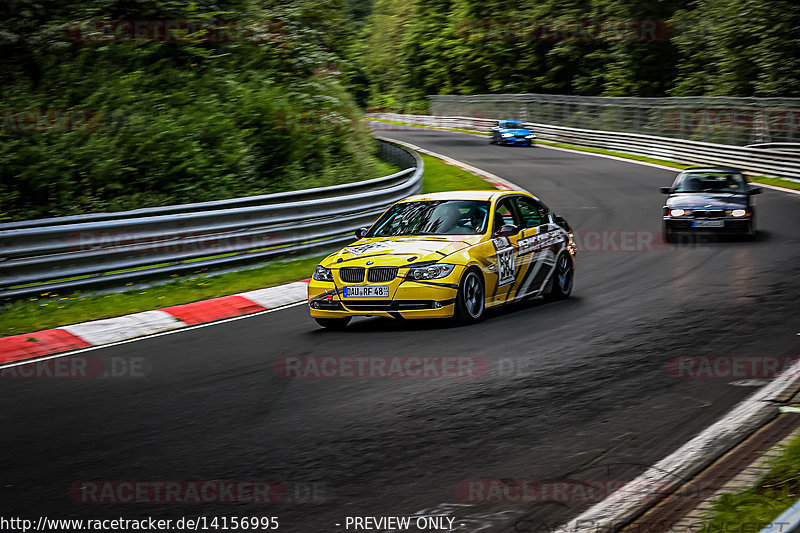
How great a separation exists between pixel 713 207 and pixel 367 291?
10126 mm

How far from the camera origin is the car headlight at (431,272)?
32.7 feet

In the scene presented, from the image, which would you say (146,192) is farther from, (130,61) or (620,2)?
(620,2)

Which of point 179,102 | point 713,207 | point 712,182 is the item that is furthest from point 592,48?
point 179,102

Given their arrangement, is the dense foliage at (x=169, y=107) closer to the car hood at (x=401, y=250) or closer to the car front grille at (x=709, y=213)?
the car hood at (x=401, y=250)

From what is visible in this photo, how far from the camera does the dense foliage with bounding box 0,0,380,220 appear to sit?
16.5 m

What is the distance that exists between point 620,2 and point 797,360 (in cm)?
4543

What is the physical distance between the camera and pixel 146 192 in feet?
56.1

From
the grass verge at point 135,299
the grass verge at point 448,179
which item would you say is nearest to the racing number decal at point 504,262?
the grass verge at point 135,299

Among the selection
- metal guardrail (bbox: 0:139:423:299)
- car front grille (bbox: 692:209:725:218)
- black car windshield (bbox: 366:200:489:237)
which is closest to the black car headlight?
car front grille (bbox: 692:209:725:218)

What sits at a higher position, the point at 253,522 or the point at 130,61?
the point at 130,61

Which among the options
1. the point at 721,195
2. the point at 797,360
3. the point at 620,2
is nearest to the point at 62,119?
the point at 721,195

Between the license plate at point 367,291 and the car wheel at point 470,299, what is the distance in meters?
0.80

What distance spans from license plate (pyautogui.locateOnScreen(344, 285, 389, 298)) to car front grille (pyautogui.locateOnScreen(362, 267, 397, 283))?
0.26 feet

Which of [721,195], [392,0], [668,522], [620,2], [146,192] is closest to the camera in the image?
[668,522]
